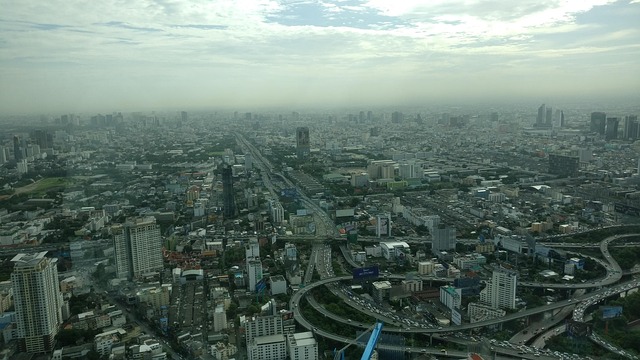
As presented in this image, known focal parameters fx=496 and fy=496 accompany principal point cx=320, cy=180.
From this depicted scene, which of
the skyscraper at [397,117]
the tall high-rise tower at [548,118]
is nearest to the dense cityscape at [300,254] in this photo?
the tall high-rise tower at [548,118]

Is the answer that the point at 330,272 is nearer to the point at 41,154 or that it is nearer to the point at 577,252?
the point at 577,252

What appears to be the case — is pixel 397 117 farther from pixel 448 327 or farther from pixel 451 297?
pixel 448 327

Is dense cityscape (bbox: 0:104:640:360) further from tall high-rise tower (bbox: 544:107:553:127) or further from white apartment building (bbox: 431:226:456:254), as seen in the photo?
tall high-rise tower (bbox: 544:107:553:127)

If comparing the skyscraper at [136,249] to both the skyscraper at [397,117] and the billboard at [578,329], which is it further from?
the skyscraper at [397,117]

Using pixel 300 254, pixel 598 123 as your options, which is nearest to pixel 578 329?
pixel 300 254

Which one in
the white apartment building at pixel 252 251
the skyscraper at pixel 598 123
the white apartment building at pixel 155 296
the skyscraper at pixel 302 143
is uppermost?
the skyscraper at pixel 598 123
